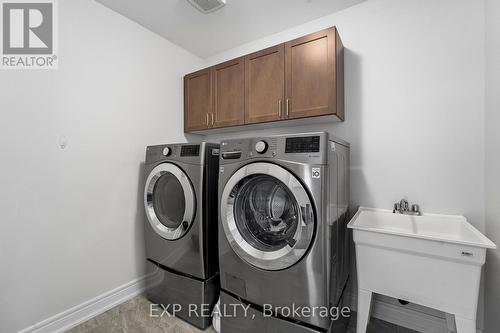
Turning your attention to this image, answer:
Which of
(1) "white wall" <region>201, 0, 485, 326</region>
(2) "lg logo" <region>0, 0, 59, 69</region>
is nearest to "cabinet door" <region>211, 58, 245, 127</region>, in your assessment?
(1) "white wall" <region>201, 0, 485, 326</region>

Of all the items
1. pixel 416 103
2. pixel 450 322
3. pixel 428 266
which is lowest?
pixel 450 322

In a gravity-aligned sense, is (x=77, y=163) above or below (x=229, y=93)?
below

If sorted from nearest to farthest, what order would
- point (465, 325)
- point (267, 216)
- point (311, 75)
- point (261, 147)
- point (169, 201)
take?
1. point (465, 325)
2. point (261, 147)
3. point (267, 216)
4. point (311, 75)
5. point (169, 201)

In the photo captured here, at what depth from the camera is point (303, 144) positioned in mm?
1239

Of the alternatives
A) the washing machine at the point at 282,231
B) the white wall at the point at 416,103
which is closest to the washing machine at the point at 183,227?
the washing machine at the point at 282,231

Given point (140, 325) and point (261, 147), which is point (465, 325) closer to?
point (261, 147)

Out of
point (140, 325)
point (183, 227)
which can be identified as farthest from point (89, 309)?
point (183, 227)

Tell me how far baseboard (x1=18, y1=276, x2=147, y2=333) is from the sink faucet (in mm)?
2266

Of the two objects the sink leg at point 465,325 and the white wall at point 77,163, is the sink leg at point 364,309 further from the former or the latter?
the white wall at point 77,163

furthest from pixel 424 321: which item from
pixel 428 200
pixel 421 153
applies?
pixel 421 153

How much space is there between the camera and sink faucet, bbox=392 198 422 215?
160cm

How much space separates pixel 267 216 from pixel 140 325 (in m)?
1.28

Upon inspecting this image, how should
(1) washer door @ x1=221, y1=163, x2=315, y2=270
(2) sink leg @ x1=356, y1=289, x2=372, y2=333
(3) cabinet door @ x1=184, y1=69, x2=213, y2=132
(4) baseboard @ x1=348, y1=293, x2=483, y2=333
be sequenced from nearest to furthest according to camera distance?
(1) washer door @ x1=221, y1=163, x2=315, y2=270 < (2) sink leg @ x1=356, y1=289, x2=372, y2=333 < (4) baseboard @ x1=348, y1=293, x2=483, y2=333 < (3) cabinet door @ x1=184, y1=69, x2=213, y2=132

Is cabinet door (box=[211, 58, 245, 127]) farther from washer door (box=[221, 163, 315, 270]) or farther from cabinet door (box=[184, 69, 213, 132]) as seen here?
washer door (box=[221, 163, 315, 270])
